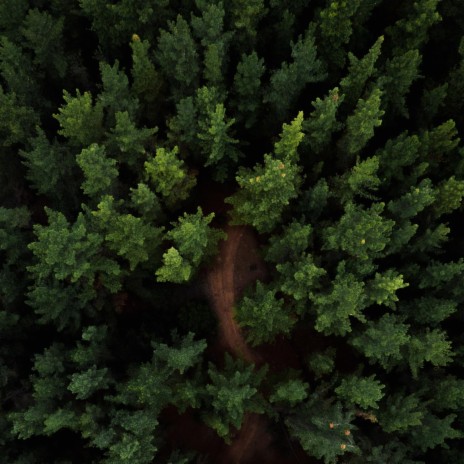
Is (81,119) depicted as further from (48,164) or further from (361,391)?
(361,391)

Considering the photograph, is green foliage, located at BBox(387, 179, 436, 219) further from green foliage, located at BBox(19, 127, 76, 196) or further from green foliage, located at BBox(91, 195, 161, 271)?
green foliage, located at BBox(19, 127, 76, 196)

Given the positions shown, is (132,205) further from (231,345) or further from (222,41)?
(231,345)

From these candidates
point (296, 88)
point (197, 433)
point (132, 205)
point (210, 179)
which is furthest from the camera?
point (210, 179)

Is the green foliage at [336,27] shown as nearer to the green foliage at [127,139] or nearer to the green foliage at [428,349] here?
the green foliage at [127,139]

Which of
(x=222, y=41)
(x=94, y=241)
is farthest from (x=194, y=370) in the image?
(x=222, y=41)

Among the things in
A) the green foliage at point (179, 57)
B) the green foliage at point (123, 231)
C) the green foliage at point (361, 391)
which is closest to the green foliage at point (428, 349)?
the green foliage at point (361, 391)

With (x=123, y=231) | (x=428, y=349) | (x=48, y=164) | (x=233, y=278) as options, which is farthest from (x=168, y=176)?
(x=428, y=349)
